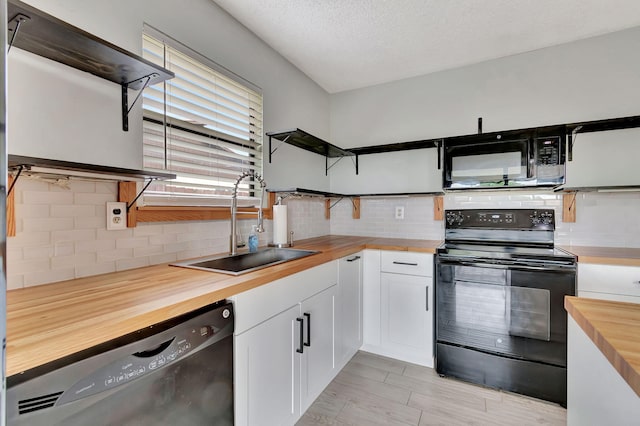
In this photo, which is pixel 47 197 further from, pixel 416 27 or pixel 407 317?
pixel 416 27

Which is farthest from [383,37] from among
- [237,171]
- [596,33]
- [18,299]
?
[18,299]

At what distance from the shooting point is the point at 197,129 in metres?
1.74

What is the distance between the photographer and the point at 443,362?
2.10 metres

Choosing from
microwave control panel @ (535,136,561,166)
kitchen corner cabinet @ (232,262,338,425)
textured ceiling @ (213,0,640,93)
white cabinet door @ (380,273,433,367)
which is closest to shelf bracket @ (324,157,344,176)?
textured ceiling @ (213,0,640,93)

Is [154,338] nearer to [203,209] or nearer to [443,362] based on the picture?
[203,209]

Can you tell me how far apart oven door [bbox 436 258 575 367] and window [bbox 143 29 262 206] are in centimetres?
157

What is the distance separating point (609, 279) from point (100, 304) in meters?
Result: 2.51

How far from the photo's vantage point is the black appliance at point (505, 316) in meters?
1.81

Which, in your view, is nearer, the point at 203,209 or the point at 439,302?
the point at 203,209

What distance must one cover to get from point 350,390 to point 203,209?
4.92 ft

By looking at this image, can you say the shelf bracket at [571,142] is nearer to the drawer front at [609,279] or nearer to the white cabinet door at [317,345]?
the drawer front at [609,279]

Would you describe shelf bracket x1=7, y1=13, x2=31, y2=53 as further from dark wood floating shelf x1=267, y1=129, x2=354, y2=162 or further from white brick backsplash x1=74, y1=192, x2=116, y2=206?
dark wood floating shelf x1=267, y1=129, x2=354, y2=162

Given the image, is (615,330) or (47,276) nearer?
(615,330)

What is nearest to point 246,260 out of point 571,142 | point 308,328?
point 308,328
